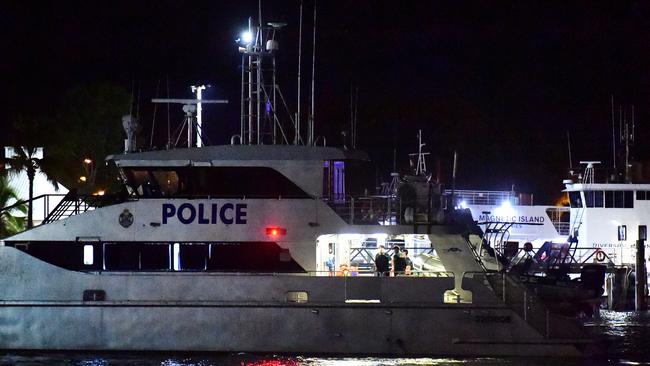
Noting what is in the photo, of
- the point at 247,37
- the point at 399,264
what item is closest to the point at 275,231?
the point at 399,264

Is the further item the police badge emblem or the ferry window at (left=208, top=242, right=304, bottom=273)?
the police badge emblem

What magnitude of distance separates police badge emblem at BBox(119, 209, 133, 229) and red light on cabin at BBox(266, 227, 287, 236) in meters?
2.60

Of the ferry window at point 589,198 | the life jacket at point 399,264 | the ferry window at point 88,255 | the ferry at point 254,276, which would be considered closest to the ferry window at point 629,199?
the ferry window at point 589,198

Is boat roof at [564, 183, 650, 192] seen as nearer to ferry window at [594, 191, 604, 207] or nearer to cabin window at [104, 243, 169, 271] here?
ferry window at [594, 191, 604, 207]

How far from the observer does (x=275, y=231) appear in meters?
18.7

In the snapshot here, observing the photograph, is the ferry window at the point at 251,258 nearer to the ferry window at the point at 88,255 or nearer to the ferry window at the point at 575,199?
the ferry window at the point at 88,255

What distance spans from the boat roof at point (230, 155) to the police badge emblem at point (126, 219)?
93 centimetres

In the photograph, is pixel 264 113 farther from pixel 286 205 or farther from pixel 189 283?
pixel 189 283

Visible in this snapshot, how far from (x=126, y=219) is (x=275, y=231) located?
2836 mm

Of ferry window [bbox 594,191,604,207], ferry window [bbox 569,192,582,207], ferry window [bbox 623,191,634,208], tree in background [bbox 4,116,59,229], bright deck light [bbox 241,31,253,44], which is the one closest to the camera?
bright deck light [bbox 241,31,253,44]

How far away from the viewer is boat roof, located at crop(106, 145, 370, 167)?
1884 centimetres

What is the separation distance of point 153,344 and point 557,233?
81.5 feet

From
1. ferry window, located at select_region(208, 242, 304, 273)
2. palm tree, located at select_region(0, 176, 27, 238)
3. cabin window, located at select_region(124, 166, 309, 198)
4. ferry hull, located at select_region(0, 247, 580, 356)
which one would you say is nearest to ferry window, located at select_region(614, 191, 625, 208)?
ferry hull, located at select_region(0, 247, 580, 356)

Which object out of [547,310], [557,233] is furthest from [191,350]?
[557,233]
